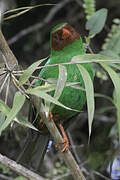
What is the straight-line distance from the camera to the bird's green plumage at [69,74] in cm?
246

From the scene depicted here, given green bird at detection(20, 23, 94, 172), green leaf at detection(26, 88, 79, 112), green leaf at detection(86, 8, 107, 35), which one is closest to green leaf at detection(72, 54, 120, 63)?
green leaf at detection(26, 88, 79, 112)

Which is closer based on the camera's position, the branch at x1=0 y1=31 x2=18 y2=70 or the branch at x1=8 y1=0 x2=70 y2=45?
the branch at x1=0 y1=31 x2=18 y2=70

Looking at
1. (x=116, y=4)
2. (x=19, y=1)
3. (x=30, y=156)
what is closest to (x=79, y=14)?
(x=116, y=4)

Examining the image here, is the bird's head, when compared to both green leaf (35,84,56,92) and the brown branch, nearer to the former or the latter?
the brown branch

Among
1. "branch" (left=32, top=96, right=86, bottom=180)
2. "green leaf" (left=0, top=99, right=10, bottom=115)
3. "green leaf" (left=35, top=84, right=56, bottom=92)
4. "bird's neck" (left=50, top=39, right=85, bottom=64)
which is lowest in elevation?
"branch" (left=32, top=96, right=86, bottom=180)

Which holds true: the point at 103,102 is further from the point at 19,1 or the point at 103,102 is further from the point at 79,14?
the point at 19,1

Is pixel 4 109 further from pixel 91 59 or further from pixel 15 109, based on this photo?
pixel 91 59

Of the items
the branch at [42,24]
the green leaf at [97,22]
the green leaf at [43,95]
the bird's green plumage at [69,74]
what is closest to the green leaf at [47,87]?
the green leaf at [43,95]

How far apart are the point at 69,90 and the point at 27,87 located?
2.70 feet

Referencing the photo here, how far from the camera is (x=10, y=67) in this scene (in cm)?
168

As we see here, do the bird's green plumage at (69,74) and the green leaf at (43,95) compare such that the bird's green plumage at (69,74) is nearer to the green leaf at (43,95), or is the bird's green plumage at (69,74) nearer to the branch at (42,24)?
the green leaf at (43,95)

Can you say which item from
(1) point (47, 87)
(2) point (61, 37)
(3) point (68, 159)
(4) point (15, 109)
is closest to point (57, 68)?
(2) point (61, 37)

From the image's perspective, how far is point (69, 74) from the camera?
2436 mm

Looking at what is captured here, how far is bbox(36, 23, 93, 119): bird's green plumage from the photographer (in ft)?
8.07
